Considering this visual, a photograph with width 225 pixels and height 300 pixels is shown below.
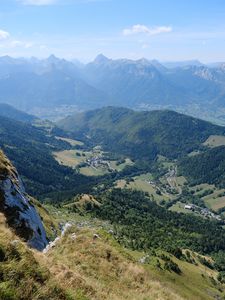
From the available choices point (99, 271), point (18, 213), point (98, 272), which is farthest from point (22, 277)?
point (18, 213)

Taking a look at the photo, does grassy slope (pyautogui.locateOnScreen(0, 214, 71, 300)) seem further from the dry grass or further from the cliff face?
the cliff face

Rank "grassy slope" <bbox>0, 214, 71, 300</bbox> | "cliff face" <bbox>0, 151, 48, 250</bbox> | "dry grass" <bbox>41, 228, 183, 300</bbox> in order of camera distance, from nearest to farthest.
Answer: "grassy slope" <bbox>0, 214, 71, 300</bbox> < "dry grass" <bbox>41, 228, 183, 300</bbox> < "cliff face" <bbox>0, 151, 48, 250</bbox>

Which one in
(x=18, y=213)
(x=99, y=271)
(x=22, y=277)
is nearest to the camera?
(x=22, y=277)

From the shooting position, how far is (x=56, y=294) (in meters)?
17.2

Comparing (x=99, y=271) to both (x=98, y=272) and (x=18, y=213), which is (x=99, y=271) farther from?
(x=18, y=213)

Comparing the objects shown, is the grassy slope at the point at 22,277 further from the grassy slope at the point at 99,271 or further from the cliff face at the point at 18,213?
the cliff face at the point at 18,213

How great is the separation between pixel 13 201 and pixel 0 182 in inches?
83.9

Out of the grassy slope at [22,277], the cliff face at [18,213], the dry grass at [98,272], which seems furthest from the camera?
the cliff face at [18,213]

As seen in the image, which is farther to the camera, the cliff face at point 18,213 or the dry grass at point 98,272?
the cliff face at point 18,213

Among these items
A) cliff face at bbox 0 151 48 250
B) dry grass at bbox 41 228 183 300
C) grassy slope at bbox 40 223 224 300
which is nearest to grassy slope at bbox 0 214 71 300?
grassy slope at bbox 40 223 224 300

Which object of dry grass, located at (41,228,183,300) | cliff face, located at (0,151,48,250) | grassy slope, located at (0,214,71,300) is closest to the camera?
grassy slope, located at (0,214,71,300)

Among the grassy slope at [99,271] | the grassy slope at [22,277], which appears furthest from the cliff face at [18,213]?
the grassy slope at [22,277]

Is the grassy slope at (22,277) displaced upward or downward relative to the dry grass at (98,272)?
upward

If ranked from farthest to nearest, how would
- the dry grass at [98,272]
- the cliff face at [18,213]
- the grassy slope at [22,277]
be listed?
1. the cliff face at [18,213]
2. the dry grass at [98,272]
3. the grassy slope at [22,277]
